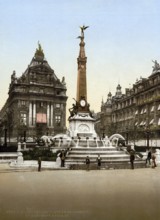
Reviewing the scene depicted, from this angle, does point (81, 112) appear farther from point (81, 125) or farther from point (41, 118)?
point (41, 118)

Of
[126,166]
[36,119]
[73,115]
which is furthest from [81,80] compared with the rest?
[36,119]

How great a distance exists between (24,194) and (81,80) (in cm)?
2787

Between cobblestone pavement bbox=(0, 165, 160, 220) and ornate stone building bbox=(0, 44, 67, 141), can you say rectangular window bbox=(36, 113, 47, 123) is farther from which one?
cobblestone pavement bbox=(0, 165, 160, 220)

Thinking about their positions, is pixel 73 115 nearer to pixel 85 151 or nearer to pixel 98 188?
pixel 85 151

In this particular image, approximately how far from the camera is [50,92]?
9062cm

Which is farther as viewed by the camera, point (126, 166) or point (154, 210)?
point (126, 166)

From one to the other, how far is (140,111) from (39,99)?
29639 mm

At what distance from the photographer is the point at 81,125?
131 feet

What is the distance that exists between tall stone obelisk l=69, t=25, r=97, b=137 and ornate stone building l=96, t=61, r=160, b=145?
17.2 meters

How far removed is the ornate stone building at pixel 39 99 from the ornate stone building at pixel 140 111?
16.5m

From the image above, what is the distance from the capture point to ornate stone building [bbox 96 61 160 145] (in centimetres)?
6825

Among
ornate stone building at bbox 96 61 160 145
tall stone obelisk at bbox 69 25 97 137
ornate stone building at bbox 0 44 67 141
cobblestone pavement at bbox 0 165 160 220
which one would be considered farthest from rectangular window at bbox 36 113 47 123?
cobblestone pavement at bbox 0 165 160 220

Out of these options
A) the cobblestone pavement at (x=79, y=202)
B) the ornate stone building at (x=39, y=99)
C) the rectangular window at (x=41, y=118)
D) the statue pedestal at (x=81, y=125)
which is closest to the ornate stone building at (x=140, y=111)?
the ornate stone building at (x=39, y=99)

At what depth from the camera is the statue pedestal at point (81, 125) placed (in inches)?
1559
